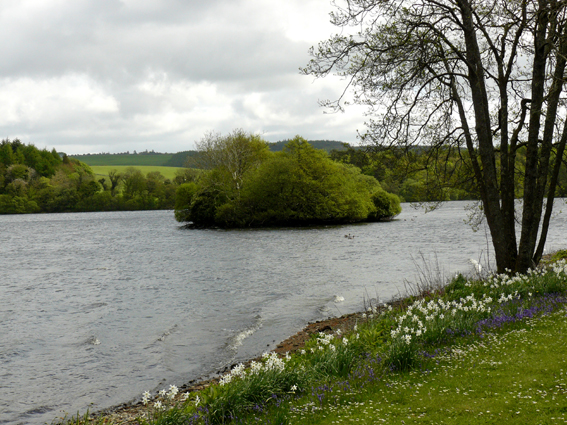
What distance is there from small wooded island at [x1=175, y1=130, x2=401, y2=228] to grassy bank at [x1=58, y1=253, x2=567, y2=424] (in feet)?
170

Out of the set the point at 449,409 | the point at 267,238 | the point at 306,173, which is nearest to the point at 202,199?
the point at 306,173

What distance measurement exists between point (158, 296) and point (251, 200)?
43.9m

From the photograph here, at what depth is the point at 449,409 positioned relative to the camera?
18.1 feet

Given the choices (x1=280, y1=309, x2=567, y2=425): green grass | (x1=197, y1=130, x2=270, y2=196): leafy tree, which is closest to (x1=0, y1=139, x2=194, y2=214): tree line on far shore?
(x1=197, y1=130, x2=270, y2=196): leafy tree

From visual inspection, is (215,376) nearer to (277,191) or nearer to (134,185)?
(277,191)

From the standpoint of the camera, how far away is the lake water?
33.9ft

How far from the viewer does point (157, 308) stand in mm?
17453

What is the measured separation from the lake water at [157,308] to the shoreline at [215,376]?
0.39 meters

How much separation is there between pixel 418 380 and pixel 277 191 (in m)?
55.1

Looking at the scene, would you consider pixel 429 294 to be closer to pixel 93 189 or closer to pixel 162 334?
pixel 162 334

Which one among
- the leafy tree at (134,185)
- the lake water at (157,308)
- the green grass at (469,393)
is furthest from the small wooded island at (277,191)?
the leafy tree at (134,185)

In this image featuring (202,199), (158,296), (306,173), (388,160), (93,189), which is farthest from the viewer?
(93,189)

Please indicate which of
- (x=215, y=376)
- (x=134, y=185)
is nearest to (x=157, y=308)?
(x=215, y=376)

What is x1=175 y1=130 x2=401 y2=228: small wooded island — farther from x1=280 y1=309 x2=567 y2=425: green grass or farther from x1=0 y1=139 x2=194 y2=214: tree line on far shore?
Answer: x1=0 y1=139 x2=194 y2=214: tree line on far shore
